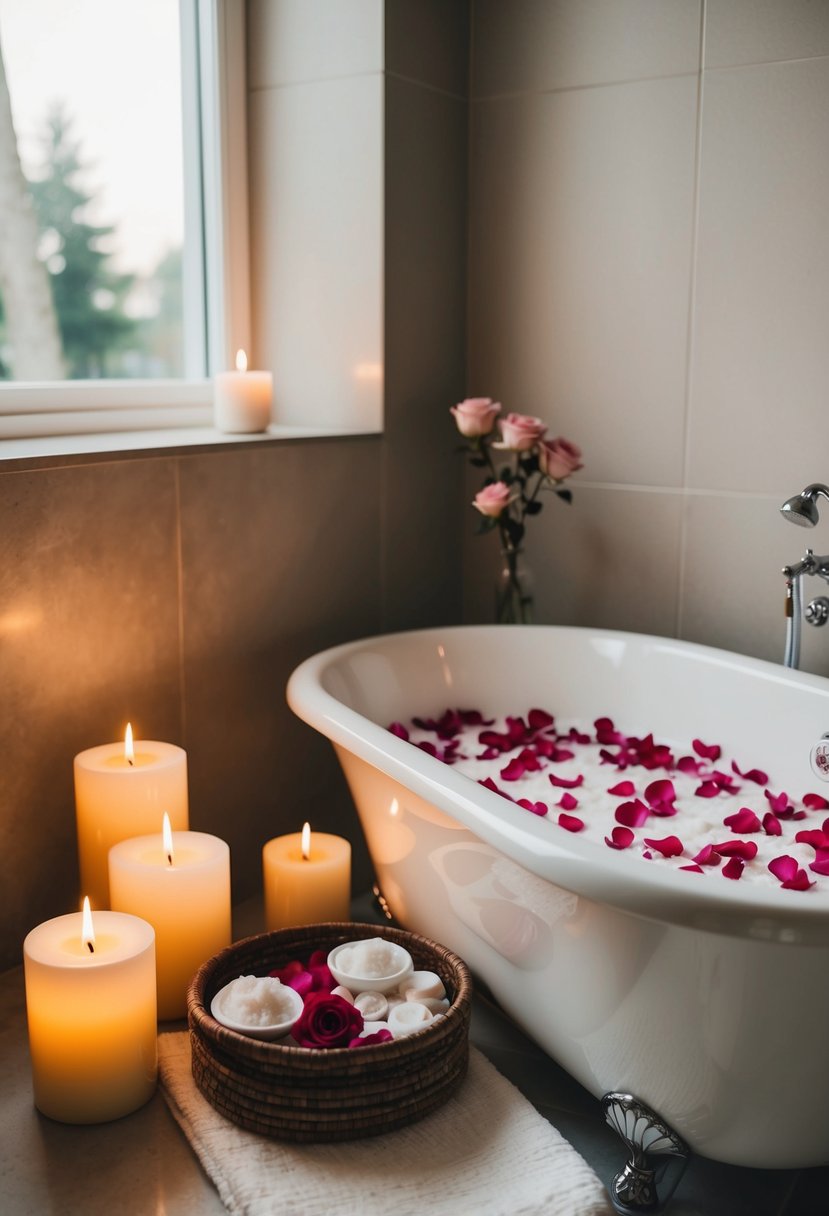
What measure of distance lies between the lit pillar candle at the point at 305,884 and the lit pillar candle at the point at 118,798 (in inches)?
7.3

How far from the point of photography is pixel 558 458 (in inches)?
94.2

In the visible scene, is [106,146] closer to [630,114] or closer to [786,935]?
[630,114]

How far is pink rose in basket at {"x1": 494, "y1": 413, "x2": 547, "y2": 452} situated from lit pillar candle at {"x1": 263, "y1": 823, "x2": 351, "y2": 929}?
892 mm

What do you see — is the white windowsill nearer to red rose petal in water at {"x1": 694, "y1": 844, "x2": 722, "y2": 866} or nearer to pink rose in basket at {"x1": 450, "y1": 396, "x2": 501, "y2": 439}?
pink rose in basket at {"x1": 450, "y1": 396, "x2": 501, "y2": 439}

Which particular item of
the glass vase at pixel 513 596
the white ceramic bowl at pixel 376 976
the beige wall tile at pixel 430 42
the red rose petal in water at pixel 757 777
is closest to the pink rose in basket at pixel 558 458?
the glass vase at pixel 513 596

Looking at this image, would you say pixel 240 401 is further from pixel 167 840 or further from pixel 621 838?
pixel 621 838

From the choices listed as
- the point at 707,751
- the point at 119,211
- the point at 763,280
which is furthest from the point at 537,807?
the point at 119,211

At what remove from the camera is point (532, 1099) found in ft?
5.72

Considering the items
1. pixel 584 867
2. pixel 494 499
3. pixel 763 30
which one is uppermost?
pixel 763 30

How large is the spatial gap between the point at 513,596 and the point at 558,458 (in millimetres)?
356

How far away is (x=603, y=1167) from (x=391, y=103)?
1.99 meters

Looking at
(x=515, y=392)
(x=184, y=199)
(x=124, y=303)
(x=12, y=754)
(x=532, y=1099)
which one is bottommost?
(x=532, y=1099)

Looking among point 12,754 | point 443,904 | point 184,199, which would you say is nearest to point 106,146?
point 184,199

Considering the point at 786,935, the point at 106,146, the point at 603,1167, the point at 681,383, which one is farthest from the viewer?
the point at 681,383
